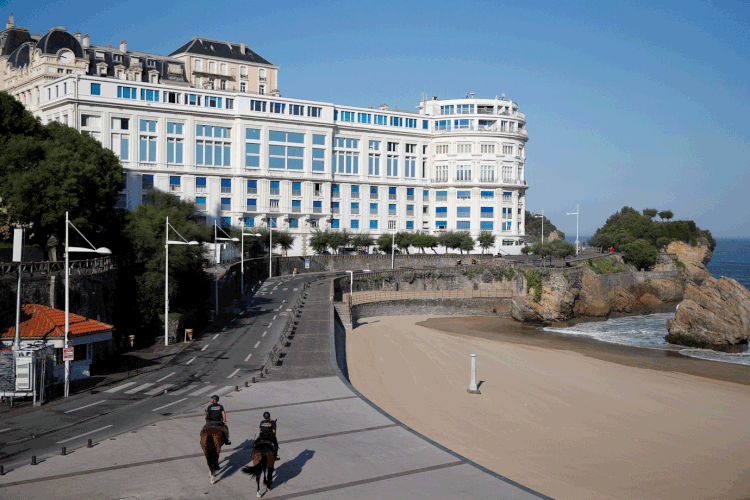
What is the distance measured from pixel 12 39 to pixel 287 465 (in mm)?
120914

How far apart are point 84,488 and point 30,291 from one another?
2124 centimetres

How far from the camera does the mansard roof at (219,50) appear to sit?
115562 millimetres

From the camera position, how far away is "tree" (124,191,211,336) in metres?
44.3

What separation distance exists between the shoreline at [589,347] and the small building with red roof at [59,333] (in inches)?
1367

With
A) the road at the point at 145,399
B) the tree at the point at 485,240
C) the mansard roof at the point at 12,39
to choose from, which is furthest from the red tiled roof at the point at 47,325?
the mansard roof at the point at 12,39

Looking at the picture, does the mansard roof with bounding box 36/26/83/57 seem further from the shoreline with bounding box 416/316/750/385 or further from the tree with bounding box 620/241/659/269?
the tree with bounding box 620/241/659/269

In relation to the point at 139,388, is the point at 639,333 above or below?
below

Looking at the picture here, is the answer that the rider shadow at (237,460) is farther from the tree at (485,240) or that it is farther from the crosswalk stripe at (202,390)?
the tree at (485,240)

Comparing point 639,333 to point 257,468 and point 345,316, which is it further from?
point 257,468

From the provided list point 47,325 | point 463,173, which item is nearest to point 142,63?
point 463,173

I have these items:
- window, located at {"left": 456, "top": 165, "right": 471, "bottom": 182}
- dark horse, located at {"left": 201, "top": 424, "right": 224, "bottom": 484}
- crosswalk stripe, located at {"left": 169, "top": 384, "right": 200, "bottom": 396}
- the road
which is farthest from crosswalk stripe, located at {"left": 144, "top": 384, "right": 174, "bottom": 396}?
window, located at {"left": 456, "top": 165, "right": 471, "bottom": 182}

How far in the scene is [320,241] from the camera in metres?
99.2

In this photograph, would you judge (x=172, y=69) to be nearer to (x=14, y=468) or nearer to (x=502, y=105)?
(x=502, y=105)

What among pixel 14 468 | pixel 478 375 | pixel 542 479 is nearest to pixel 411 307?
pixel 478 375
